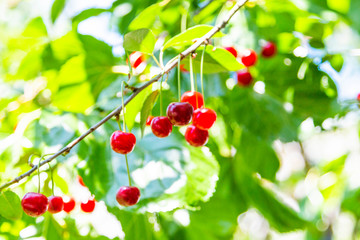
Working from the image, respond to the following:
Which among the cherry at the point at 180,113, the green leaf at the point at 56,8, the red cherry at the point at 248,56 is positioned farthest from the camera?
the green leaf at the point at 56,8

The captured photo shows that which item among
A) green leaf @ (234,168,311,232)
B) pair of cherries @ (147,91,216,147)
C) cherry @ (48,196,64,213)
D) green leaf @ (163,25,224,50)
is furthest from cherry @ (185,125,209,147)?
green leaf @ (234,168,311,232)

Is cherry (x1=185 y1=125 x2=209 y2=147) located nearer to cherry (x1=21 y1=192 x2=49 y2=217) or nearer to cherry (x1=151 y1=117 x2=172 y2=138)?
cherry (x1=151 y1=117 x2=172 y2=138)

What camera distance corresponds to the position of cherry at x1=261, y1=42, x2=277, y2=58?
67.5 inches

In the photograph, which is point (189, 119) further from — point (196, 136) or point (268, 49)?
point (268, 49)

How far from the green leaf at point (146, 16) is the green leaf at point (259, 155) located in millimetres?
704

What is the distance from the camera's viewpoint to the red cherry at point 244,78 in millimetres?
1716

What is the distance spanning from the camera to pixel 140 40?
1.09 m

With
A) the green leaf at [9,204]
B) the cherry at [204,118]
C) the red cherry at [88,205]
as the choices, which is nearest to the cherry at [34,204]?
the green leaf at [9,204]

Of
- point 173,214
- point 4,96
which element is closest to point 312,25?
point 173,214

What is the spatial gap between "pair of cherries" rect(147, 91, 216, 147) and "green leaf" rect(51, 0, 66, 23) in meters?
0.88

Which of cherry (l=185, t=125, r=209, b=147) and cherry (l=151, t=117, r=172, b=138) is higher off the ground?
cherry (l=151, t=117, r=172, b=138)

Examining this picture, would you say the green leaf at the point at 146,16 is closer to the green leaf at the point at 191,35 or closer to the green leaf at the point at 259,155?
the green leaf at the point at 191,35

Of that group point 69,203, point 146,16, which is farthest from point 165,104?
point 69,203

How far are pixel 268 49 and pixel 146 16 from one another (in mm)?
567
